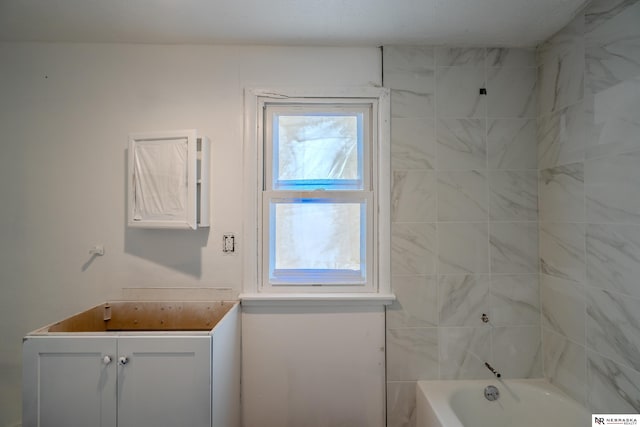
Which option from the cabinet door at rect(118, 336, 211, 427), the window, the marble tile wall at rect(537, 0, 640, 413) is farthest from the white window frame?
the marble tile wall at rect(537, 0, 640, 413)

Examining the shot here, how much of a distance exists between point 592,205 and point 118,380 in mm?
2286

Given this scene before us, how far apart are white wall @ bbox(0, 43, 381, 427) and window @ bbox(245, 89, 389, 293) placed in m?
0.19

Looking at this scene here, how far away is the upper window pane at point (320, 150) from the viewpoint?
1.63m

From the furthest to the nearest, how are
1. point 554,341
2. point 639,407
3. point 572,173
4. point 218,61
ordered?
1. point 218,61
2. point 554,341
3. point 572,173
4. point 639,407

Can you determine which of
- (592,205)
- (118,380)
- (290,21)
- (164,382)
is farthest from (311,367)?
(290,21)

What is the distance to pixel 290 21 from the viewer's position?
138 cm

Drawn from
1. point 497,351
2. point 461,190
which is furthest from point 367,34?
point 497,351

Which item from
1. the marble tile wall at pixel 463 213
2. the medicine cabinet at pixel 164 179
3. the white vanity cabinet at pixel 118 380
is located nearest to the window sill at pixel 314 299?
the marble tile wall at pixel 463 213

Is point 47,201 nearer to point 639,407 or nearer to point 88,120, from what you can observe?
point 88,120

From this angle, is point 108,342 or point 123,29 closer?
point 108,342

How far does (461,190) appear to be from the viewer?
1.57 meters

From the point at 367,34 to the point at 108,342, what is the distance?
1.97 metres

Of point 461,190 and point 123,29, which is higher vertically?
point 123,29

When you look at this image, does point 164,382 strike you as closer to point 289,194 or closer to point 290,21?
point 289,194
